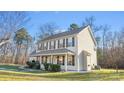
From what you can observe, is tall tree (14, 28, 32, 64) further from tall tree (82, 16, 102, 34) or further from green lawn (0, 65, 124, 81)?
tall tree (82, 16, 102, 34)

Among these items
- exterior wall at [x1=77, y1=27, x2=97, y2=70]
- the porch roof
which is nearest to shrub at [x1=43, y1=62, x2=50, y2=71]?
the porch roof

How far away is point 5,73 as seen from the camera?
739cm

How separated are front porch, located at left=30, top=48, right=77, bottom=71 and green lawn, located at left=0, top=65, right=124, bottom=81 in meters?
0.15

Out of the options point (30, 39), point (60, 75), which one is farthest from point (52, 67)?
point (30, 39)

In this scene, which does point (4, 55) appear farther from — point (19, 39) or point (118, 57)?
point (118, 57)

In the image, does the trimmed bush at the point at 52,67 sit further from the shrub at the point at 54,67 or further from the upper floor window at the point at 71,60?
the upper floor window at the point at 71,60

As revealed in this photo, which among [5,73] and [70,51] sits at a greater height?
[70,51]

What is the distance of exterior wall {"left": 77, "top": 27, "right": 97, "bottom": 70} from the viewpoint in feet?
24.3

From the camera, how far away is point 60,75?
7426 millimetres

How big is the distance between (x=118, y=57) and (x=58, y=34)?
139 centimetres

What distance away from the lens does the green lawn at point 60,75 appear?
24.2 feet

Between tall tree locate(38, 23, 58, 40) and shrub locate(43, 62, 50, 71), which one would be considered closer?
tall tree locate(38, 23, 58, 40)
